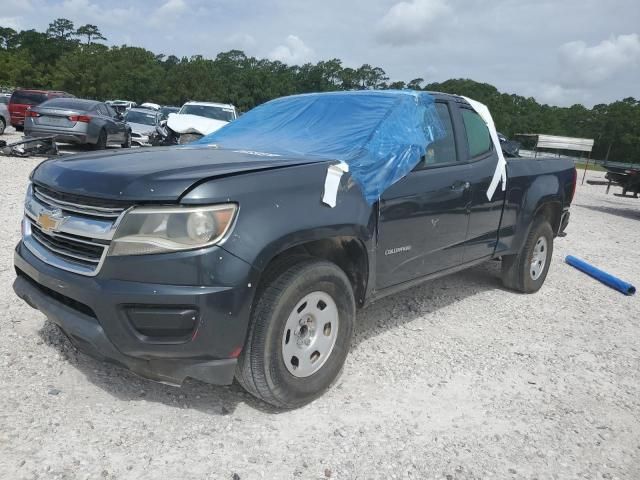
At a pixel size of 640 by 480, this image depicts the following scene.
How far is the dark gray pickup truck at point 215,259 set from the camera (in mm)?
2363

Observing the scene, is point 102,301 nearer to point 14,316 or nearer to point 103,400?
point 103,400

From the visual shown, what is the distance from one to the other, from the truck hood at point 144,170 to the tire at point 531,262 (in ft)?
9.83

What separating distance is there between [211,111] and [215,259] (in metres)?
12.1

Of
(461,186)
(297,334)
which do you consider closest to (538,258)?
(461,186)

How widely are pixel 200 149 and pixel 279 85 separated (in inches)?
2840

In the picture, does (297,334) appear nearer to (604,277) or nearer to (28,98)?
(604,277)

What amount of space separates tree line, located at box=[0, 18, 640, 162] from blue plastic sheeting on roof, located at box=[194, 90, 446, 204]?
47940 millimetres

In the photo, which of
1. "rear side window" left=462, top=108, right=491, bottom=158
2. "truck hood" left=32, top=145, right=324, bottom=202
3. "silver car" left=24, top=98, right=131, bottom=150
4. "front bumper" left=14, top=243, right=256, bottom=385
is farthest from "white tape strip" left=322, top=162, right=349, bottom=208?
"silver car" left=24, top=98, right=131, bottom=150

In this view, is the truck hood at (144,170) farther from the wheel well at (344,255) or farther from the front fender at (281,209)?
the wheel well at (344,255)

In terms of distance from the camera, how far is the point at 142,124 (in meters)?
17.8

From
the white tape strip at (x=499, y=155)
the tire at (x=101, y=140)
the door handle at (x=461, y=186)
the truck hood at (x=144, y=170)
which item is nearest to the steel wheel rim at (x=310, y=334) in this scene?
the truck hood at (x=144, y=170)

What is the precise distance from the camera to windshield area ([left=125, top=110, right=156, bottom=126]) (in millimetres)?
18109

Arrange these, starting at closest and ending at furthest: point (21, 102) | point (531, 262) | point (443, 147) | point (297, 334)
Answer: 1. point (297, 334)
2. point (443, 147)
3. point (531, 262)
4. point (21, 102)

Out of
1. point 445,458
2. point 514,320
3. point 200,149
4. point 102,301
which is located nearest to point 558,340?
point 514,320
